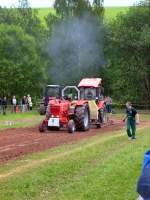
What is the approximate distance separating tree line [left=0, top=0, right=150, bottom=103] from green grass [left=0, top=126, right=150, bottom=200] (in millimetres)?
36313

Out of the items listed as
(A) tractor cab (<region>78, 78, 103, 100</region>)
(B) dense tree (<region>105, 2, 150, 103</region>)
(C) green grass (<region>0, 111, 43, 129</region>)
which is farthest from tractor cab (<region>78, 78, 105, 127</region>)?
(B) dense tree (<region>105, 2, 150, 103</region>)

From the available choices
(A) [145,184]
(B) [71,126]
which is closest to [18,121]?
(B) [71,126]

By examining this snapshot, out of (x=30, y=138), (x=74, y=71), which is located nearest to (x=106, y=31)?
(x=74, y=71)

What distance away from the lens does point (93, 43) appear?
2403 inches

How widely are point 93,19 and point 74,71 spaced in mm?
5875

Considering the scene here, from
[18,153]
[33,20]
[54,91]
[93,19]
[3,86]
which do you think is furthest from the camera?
[33,20]

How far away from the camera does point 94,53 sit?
201 ft

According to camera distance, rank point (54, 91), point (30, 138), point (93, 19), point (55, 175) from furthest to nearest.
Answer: point (93, 19) < point (54, 91) < point (30, 138) < point (55, 175)

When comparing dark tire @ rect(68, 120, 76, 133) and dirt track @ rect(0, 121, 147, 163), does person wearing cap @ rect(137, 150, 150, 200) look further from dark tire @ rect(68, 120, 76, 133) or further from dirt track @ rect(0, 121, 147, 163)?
dark tire @ rect(68, 120, 76, 133)

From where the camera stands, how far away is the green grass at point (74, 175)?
396 inches

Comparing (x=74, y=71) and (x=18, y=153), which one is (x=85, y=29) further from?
(x=18, y=153)

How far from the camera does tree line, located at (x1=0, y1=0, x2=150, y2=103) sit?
53.4 meters

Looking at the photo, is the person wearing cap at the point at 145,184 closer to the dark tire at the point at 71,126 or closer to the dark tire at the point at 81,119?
the dark tire at the point at 71,126

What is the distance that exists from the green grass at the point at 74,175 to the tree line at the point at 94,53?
36313 mm
